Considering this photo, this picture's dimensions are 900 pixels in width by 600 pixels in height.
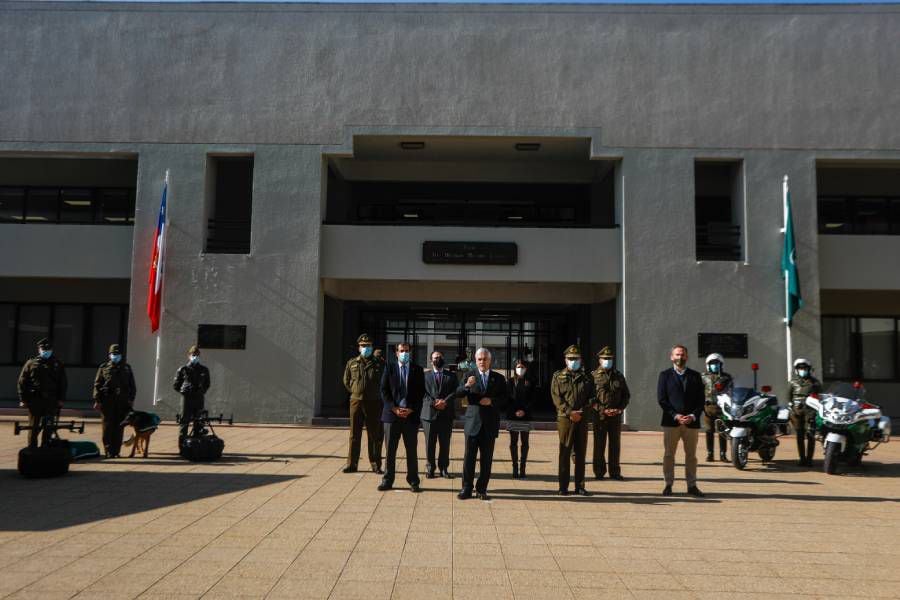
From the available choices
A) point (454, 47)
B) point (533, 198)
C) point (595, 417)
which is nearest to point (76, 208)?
point (454, 47)

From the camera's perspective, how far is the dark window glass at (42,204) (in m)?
21.4

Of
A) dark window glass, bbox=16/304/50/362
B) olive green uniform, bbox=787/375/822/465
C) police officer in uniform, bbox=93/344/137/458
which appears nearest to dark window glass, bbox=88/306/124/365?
dark window glass, bbox=16/304/50/362

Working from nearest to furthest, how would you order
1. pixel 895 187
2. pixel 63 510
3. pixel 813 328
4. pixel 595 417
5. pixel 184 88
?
1. pixel 63 510
2. pixel 595 417
3. pixel 813 328
4. pixel 184 88
5. pixel 895 187

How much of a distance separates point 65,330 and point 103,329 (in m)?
1.21

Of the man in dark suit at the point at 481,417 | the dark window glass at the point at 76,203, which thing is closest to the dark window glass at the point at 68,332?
the dark window glass at the point at 76,203

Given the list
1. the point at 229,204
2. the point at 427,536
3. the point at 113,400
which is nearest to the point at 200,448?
the point at 113,400

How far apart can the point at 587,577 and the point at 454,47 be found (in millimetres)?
15334

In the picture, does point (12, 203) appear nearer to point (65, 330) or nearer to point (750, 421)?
point (65, 330)

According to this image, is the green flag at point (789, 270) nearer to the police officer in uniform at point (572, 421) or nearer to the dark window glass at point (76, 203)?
the police officer in uniform at point (572, 421)

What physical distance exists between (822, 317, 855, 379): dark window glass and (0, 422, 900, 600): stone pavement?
10378mm

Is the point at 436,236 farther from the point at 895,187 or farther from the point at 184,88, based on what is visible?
the point at 895,187

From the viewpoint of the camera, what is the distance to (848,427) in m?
11.2

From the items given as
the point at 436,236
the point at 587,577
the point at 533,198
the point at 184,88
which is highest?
the point at 184,88

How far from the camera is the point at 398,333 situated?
2294 cm
